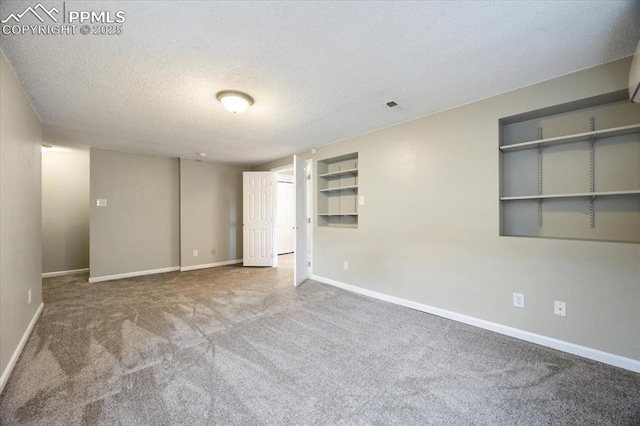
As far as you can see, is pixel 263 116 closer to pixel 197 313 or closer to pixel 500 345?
pixel 197 313

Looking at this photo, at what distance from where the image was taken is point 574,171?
228cm

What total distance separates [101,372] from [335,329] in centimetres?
190

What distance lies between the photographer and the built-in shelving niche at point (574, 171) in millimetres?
2051

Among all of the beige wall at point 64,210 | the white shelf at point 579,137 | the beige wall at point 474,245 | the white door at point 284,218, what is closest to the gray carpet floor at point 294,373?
the beige wall at point 474,245

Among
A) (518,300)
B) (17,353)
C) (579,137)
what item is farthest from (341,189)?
(17,353)

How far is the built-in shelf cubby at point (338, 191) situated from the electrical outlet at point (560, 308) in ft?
8.04

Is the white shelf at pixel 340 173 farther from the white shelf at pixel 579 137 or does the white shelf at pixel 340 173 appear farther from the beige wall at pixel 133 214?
the beige wall at pixel 133 214

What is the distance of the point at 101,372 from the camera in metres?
1.88

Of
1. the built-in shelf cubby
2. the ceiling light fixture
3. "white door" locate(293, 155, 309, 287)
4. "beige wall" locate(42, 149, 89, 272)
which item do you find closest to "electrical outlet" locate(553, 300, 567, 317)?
the built-in shelf cubby

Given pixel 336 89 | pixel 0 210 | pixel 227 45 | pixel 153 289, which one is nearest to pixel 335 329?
pixel 336 89

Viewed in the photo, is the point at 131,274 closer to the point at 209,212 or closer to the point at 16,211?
the point at 209,212

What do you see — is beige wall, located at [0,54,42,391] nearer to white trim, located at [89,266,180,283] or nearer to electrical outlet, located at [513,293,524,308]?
white trim, located at [89,266,180,283]

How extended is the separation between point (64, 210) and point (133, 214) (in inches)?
60.6

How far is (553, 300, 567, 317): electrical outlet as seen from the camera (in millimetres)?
2169
